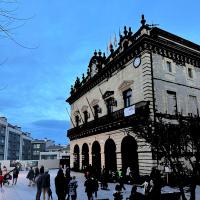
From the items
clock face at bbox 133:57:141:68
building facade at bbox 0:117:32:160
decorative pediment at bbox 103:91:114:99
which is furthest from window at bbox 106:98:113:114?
building facade at bbox 0:117:32:160

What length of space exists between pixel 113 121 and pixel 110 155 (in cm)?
386

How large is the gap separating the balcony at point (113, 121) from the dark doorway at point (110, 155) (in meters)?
1.47

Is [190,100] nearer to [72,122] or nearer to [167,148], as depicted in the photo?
[167,148]

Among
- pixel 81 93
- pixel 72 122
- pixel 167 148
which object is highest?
pixel 81 93

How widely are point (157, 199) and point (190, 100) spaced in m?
16.5

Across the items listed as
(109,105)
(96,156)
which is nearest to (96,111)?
(109,105)

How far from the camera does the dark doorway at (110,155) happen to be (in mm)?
25620

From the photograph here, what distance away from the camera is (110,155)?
2644 centimetres

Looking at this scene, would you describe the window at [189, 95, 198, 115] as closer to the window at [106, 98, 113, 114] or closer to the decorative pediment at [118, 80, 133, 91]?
the decorative pediment at [118, 80, 133, 91]

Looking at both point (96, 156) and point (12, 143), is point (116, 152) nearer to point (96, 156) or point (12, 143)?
point (96, 156)

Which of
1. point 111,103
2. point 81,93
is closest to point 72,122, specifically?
point 81,93

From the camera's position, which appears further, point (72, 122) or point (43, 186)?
point (72, 122)

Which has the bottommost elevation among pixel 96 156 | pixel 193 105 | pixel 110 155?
pixel 96 156

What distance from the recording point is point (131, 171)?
22.2 metres
